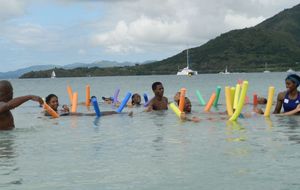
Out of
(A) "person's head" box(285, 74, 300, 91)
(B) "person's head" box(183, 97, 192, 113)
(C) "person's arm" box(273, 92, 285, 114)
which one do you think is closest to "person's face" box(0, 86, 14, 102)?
(B) "person's head" box(183, 97, 192, 113)

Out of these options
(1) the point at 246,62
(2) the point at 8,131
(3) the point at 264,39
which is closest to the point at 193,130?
(2) the point at 8,131

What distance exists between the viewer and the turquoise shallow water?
881 centimetres

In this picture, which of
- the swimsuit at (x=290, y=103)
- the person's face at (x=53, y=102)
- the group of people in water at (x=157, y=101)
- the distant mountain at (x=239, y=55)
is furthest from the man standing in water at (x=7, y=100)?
the distant mountain at (x=239, y=55)

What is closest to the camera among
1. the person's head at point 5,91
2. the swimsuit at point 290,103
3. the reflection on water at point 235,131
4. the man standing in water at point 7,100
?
the reflection on water at point 235,131

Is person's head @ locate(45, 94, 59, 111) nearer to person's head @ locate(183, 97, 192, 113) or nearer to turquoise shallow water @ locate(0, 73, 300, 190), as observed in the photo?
turquoise shallow water @ locate(0, 73, 300, 190)

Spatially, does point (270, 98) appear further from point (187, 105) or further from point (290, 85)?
point (187, 105)

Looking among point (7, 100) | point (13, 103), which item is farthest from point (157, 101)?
point (13, 103)

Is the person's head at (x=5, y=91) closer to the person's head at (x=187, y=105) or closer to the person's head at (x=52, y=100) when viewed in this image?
the person's head at (x=52, y=100)

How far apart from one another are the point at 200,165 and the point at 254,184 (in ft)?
5.58

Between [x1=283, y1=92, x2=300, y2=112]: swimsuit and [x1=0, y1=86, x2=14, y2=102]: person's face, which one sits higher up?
A: [x1=0, y1=86, x2=14, y2=102]: person's face

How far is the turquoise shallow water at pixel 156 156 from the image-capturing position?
881cm

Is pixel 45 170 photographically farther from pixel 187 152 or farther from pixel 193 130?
pixel 193 130

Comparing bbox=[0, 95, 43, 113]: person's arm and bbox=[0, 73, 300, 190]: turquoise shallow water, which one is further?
bbox=[0, 95, 43, 113]: person's arm

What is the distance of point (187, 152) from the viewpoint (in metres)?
11.4
